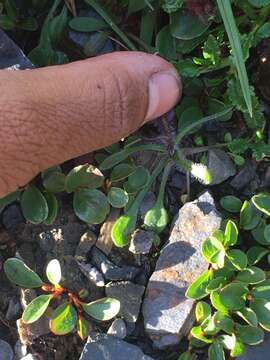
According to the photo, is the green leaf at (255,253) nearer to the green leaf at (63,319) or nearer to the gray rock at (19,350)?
the green leaf at (63,319)

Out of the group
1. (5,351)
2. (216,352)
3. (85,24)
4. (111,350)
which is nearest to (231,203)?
(216,352)

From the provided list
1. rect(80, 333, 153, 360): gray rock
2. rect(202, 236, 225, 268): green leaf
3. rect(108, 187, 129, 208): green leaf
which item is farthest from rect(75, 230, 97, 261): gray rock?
rect(202, 236, 225, 268): green leaf

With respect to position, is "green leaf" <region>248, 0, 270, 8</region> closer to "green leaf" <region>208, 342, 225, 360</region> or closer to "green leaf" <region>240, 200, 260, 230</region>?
"green leaf" <region>240, 200, 260, 230</region>

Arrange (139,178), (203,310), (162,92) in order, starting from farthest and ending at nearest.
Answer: (139,178)
(203,310)
(162,92)

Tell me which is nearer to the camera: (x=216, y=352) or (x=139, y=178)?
(x=216, y=352)

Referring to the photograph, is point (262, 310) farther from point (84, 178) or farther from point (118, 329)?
point (84, 178)

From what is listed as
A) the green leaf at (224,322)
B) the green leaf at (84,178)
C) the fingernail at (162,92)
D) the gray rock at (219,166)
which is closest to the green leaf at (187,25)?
the fingernail at (162,92)
